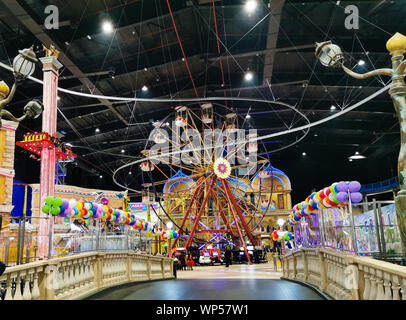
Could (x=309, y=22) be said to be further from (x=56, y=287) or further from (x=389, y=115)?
(x=56, y=287)

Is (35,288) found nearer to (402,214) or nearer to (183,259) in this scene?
(402,214)

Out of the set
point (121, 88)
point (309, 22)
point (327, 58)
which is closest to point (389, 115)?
point (309, 22)

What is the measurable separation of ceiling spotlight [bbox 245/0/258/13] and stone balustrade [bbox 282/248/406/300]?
30.6 feet

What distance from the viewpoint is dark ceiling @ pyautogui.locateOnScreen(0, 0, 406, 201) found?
Result: 14.2 meters

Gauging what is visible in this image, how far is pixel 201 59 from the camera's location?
17922 millimetres

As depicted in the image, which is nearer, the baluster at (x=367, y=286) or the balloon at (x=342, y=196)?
the baluster at (x=367, y=286)

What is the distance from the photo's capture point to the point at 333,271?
6.06 metres

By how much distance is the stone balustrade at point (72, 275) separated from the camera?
4.78 meters

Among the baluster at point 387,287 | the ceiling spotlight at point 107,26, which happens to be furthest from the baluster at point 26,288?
the ceiling spotlight at point 107,26

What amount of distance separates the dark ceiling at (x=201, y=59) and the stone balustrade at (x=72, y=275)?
9.56m

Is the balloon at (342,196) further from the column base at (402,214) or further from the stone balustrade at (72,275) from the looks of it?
the stone balustrade at (72,275)

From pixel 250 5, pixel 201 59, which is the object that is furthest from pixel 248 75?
pixel 250 5

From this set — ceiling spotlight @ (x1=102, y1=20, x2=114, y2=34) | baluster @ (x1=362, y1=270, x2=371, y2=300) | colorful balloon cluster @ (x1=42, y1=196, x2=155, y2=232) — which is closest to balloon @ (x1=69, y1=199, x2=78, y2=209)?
colorful balloon cluster @ (x1=42, y1=196, x2=155, y2=232)

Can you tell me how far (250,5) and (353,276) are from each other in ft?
38.3
